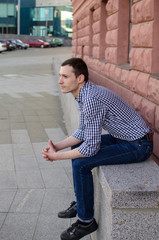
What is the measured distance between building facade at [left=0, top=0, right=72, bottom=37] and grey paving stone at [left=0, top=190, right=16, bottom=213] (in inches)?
2899

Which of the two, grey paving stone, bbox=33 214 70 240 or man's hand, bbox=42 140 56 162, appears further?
grey paving stone, bbox=33 214 70 240

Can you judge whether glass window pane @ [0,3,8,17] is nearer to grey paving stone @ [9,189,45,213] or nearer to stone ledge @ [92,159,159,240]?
grey paving stone @ [9,189,45,213]

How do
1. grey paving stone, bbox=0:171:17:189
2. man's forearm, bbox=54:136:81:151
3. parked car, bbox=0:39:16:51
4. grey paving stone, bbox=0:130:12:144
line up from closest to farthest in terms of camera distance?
man's forearm, bbox=54:136:81:151
grey paving stone, bbox=0:171:17:189
grey paving stone, bbox=0:130:12:144
parked car, bbox=0:39:16:51

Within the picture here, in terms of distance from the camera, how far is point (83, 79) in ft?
10.7

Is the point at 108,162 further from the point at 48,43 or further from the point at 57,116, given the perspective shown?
the point at 48,43

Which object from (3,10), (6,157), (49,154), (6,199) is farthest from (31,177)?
(3,10)

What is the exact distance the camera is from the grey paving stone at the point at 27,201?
412cm

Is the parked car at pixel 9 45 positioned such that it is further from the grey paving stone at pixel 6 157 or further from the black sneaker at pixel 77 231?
the black sneaker at pixel 77 231

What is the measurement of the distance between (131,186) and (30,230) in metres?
1.35

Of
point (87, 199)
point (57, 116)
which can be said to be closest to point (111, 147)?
point (87, 199)

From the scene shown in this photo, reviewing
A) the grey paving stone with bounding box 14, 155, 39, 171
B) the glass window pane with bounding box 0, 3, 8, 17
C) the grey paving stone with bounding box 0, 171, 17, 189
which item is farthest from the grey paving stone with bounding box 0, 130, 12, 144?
the glass window pane with bounding box 0, 3, 8, 17

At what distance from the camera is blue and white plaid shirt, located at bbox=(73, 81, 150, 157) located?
3045 millimetres

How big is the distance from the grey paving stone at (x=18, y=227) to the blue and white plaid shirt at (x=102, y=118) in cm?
103

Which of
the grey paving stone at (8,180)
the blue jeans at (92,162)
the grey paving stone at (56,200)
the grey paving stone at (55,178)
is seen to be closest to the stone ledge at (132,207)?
the blue jeans at (92,162)
